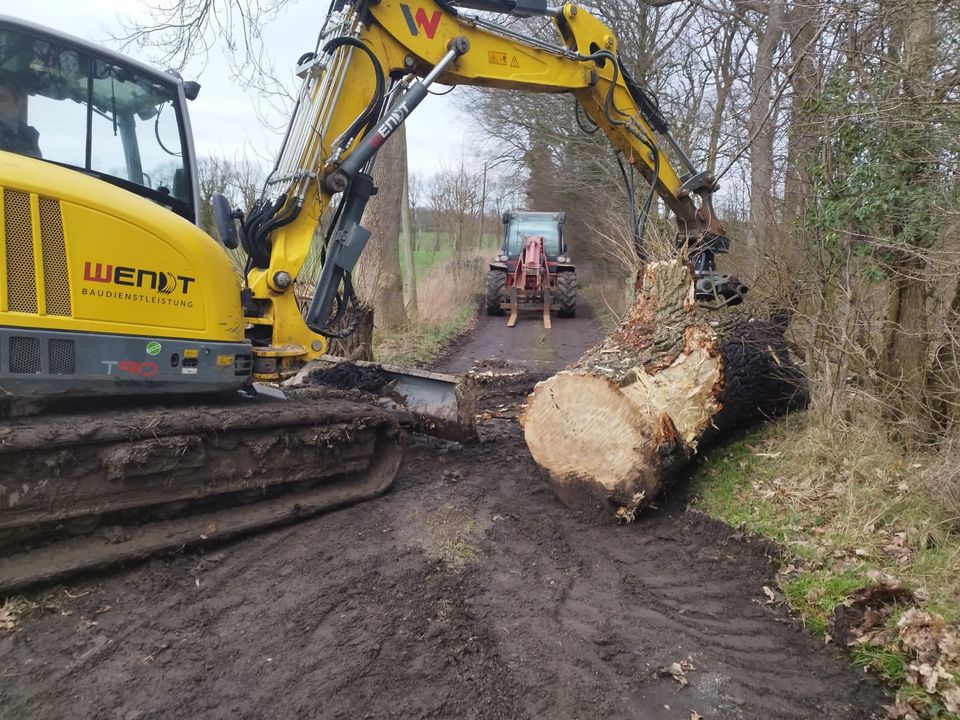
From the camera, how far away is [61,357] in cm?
353

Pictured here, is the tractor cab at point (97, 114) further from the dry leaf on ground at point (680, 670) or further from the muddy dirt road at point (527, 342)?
the muddy dirt road at point (527, 342)

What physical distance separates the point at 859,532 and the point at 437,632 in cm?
238

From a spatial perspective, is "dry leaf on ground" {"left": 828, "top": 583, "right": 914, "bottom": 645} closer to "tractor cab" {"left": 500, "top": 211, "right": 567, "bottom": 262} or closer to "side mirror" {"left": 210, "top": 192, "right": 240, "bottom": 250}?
"side mirror" {"left": 210, "top": 192, "right": 240, "bottom": 250}

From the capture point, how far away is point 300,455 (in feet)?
14.4

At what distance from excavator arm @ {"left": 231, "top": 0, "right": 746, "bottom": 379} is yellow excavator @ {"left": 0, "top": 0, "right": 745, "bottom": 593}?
0.01 meters

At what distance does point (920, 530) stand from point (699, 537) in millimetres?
1150

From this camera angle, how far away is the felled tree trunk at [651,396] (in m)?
4.36

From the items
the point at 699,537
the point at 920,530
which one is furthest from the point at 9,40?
the point at 920,530

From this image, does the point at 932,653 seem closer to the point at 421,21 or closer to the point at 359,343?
the point at 421,21

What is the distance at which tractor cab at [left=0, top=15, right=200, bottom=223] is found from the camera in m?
3.68

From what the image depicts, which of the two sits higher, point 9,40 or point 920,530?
point 9,40

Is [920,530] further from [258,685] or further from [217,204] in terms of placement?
[217,204]

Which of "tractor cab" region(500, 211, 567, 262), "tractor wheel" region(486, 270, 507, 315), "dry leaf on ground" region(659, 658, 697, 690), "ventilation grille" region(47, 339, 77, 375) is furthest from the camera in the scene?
"tractor cab" region(500, 211, 567, 262)

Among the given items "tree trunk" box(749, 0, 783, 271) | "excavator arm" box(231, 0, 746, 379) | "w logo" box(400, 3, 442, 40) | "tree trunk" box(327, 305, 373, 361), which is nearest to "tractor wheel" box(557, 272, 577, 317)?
"tree trunk" box(327, 305, 373, 361)
